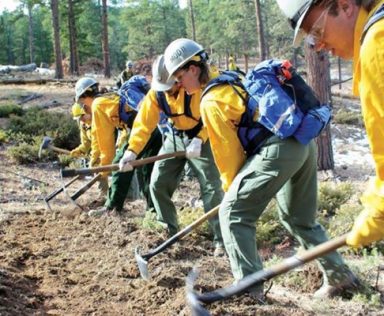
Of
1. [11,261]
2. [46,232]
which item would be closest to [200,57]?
[11,261]

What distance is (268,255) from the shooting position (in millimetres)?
5789

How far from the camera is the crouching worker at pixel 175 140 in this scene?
17.6 feet

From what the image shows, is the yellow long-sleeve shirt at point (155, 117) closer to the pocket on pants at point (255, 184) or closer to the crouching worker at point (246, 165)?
the crouching worker at point (246, 165)

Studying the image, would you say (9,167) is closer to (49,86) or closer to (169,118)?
(169,118)

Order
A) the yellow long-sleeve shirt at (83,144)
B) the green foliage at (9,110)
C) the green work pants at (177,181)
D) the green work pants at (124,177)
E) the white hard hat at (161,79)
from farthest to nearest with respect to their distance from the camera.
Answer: the green foliage at (9,110) → the yellow long-sleeve shirt at (83,144) → the green work pants at (124,177) → the green work pants at (177,181) → the white hard hat at (161,79)

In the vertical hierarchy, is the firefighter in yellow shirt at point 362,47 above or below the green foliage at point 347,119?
above

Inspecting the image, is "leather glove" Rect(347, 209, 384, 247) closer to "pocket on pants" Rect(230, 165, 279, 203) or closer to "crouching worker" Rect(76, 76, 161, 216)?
"pocket on pants" Rect(230, 165, 279, 203)

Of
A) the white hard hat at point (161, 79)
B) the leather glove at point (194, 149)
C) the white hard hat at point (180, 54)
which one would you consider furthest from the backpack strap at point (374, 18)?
the leather glove at point (194, 149)

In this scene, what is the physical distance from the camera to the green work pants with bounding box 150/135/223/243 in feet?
18.0

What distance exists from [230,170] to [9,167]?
8598 mm

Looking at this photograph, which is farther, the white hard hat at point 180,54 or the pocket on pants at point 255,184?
the white hard hat at point 180,54

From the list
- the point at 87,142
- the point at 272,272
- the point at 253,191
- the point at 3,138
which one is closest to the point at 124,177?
the point at 87,142

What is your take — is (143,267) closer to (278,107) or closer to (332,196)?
(278,107)

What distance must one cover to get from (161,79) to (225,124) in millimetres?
1660
